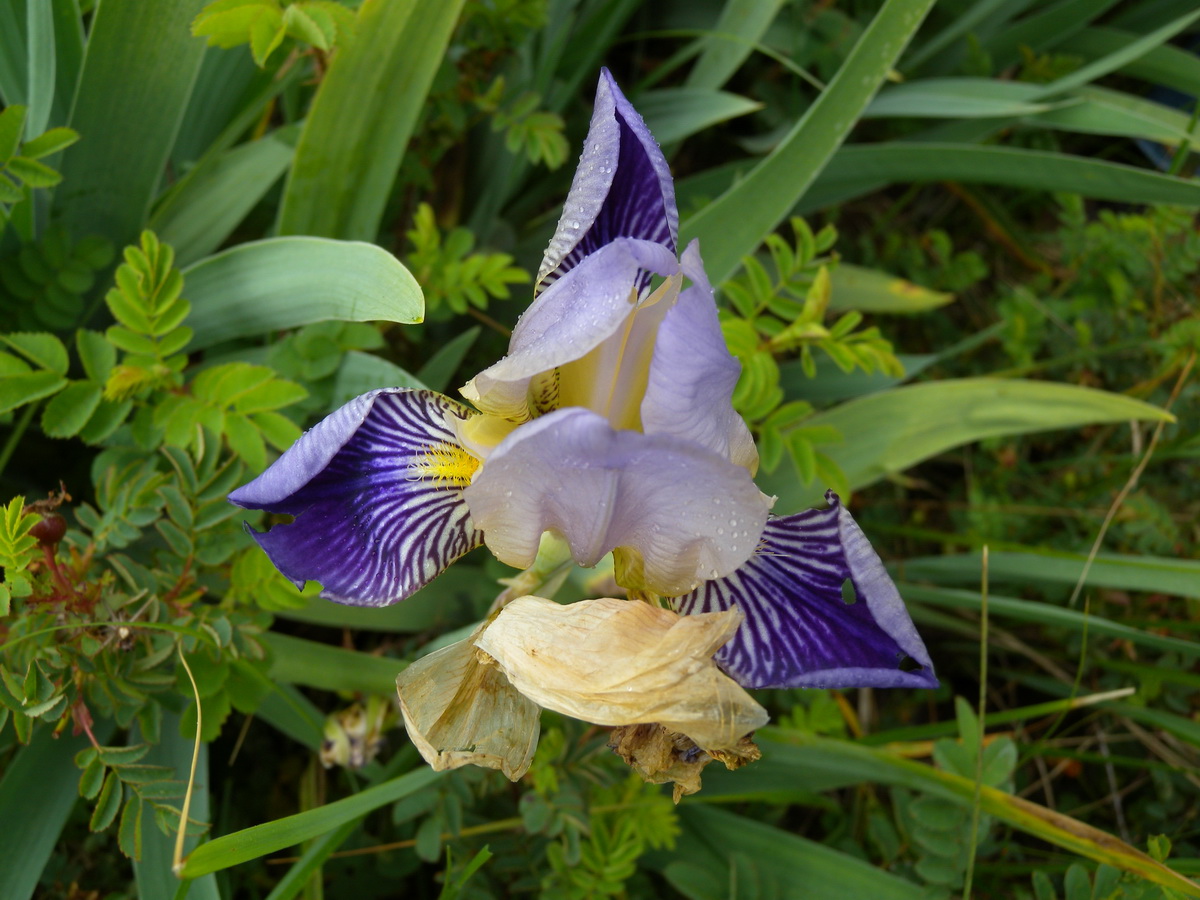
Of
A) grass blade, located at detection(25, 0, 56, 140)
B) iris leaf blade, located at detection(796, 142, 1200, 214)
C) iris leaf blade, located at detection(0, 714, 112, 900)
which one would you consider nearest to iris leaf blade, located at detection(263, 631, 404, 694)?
iris leaf blade, located at detection(0, 714, 112, 900)

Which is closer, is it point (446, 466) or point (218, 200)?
point (446, 466)

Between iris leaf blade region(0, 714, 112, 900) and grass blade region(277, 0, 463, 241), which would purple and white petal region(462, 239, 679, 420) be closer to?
grass blade region(277, 0, 463, 241)

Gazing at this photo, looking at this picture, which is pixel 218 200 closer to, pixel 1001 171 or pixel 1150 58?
pixel 1001 171

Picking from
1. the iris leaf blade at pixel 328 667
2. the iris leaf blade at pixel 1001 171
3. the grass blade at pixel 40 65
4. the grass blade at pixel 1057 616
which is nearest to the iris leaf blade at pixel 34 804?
the iris leaf blade at pixel 328 667

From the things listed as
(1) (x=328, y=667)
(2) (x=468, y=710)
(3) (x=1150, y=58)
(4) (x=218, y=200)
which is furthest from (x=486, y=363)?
(3) (x=1150, y=58)

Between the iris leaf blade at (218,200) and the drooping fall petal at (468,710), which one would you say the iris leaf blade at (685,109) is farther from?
the drooping fall petal at (468,710)

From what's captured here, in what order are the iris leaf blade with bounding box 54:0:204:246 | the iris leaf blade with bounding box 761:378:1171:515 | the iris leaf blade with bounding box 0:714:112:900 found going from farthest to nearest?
the iris leaf blade with bounding box 761:378:1171:515, the iris leaf blade with bounding box 54:0:204:246, the iris leaf blade with bounding box 0:714:112:900

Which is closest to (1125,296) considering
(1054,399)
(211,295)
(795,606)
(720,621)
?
(1054,399)

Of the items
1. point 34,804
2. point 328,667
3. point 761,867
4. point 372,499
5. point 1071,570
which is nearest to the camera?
point 372,499
